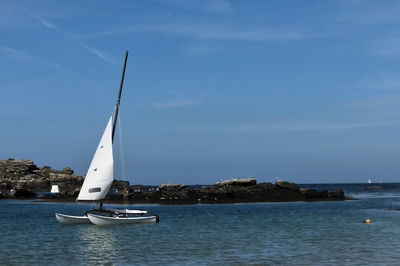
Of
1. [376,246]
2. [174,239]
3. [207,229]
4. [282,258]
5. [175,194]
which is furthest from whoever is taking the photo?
[175,194]

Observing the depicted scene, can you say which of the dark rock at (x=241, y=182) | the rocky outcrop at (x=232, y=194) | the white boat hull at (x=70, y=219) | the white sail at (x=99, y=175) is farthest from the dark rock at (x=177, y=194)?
the white sail at (x=99, y=175)

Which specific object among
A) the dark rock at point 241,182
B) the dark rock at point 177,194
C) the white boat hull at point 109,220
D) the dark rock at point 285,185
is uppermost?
the dark rock at point 241,182

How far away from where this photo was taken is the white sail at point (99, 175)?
57.6m

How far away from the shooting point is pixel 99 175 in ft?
189

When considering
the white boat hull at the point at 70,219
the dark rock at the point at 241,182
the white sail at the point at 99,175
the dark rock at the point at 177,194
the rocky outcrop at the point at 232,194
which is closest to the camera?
the white sail at the point at 99,175

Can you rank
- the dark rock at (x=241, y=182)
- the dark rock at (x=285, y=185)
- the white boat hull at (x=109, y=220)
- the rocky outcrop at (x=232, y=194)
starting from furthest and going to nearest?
the dark rock at (x=241, y=182), the dark rock at (x=285, y=185), the rocky outcrop at (x=232, y=194), the white boat hull at (x=109, y=220)

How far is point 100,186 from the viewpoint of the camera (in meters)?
57.6

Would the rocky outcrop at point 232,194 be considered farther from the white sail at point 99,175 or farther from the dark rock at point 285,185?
the white sail at point 99,175

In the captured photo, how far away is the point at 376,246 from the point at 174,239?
17646mm

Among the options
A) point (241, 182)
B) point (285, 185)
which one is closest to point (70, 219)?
point (241, 182)

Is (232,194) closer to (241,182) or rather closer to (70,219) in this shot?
(241,182)

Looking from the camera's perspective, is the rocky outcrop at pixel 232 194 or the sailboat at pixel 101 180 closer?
the sailboat at pixel 101 180

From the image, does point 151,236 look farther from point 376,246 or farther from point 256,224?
point 376,246

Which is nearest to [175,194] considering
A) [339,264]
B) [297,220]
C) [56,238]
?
[297,220]
